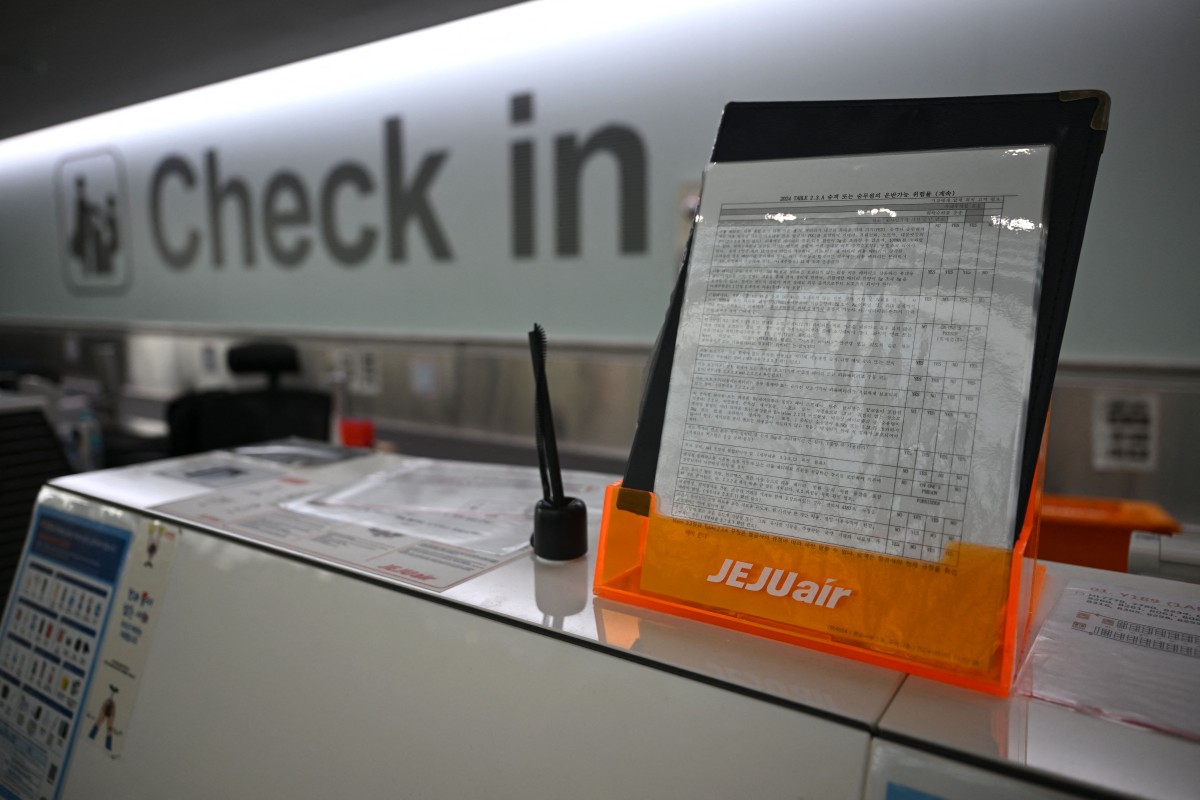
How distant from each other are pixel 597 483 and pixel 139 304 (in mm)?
3624

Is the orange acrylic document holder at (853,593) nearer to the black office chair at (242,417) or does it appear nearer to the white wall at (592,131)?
the white wall at (592,131)

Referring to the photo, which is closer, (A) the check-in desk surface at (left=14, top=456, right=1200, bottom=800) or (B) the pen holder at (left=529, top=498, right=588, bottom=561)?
(A) the check-in desk surface at (left=14, top=456, right=1200, bottom=800)

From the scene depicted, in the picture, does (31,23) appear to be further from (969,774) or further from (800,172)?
(969,774)

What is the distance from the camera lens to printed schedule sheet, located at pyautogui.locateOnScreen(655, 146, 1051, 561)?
17.9 inches

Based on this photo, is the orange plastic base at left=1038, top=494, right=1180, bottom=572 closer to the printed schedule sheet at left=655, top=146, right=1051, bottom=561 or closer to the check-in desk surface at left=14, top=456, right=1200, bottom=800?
the check-in desk surface at left=14, top=456, right=1200, bottom=800

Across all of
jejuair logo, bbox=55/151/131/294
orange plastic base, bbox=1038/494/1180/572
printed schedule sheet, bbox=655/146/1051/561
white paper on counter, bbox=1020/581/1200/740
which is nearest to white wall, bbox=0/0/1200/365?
jejuair logo, bbox=55/151/131/294

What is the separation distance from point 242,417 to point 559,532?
217cm

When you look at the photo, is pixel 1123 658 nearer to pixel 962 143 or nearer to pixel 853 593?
pixel 853 593

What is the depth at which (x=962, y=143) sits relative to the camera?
1.64ft

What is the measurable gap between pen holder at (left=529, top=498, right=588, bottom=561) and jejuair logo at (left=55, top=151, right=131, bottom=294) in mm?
3871

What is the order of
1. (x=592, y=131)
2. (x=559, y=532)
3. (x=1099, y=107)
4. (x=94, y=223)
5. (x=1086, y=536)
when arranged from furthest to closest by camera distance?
(x=94, y=223) < (x=592, y=131) < (x=1086, y=536) < (x=559, y=532) < (x=1099, y=107)

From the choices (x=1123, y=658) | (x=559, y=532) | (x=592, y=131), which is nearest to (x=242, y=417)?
(x=592, y=131)

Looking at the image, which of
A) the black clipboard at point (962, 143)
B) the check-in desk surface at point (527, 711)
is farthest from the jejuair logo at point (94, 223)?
the black clipboard at point (962, 143)

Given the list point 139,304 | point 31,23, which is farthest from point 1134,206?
point 139,304
